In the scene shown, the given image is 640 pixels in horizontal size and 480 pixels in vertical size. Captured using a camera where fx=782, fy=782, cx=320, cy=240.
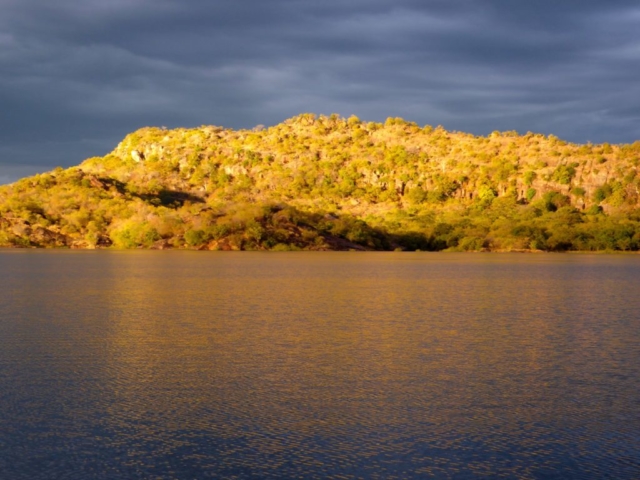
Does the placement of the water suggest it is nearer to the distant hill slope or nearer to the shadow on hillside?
the distant hill slope

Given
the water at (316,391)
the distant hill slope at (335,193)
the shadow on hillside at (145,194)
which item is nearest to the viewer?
the water at (316,391)

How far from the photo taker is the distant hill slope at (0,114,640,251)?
319 feet

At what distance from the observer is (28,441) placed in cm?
894

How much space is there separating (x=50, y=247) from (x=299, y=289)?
257ft

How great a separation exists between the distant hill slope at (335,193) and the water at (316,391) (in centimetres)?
7508

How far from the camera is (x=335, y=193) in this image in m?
142

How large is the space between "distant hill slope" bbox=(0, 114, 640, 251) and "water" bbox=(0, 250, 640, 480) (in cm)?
7508

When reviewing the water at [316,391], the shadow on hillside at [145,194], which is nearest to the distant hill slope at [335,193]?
the shadow on hillside at [145,194]

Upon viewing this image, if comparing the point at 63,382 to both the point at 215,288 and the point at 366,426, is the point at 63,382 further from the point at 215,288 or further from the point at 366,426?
the point at 215,288

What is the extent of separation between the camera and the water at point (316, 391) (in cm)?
845

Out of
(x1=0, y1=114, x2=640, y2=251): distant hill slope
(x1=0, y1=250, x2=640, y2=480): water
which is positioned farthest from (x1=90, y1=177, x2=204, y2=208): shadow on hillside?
(x1=0, y1=250, x2=640, y2=480): water

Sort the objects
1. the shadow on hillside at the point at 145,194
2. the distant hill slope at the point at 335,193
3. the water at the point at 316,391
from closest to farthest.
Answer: the water at the point at 316,391
the distant hill slope at the point at 335,193
the shadow on hillside at the point at 145,194

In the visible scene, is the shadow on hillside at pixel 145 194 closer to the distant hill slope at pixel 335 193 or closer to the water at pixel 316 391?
the distant hill slope at pixel 335 193

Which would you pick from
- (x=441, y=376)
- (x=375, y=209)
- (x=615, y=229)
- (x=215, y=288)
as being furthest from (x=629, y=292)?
(x=375, y=209)
